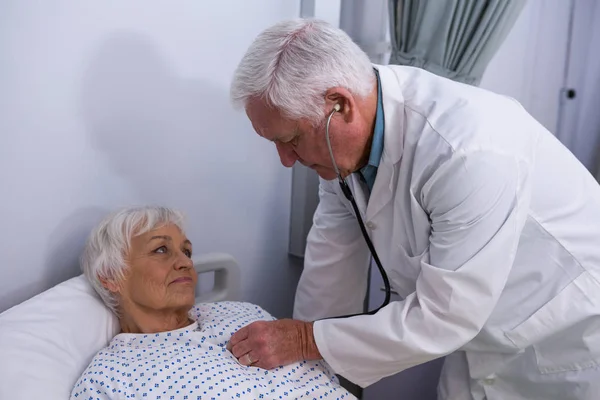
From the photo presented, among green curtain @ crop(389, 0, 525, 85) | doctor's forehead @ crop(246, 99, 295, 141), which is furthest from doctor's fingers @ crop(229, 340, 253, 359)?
green curtain @ crop(389, 0, 525, 85)

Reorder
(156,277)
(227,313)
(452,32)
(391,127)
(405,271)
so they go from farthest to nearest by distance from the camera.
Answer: (452,32), (227,313), (156,277), (405,271), (391,127)

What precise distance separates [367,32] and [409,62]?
25 cm

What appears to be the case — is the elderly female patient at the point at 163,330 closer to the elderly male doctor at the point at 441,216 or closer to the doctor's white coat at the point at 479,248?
the elderly male doctor at the point at 441,216

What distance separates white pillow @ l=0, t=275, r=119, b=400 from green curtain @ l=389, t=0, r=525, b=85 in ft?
4.25

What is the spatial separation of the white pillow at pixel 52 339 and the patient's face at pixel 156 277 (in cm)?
10

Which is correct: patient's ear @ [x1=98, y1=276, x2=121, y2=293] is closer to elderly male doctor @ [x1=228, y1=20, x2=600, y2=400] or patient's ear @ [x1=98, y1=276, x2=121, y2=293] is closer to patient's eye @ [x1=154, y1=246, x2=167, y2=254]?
patient's eye @ [x1=154, y1=246, x2=167, y2=254]

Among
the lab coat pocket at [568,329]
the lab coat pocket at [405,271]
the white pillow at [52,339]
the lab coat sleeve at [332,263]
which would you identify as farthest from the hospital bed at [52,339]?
the lab coat pocket at [568,329]

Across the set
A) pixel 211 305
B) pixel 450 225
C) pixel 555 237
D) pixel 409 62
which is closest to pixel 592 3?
pixel 409 62

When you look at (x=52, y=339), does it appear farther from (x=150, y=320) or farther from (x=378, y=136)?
(x=378, y=136)

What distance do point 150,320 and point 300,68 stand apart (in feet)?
2.67

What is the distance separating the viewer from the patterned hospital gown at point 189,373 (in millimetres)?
1231

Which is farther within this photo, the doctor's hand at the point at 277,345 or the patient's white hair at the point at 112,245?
the patient's white hair at the point at 112,245

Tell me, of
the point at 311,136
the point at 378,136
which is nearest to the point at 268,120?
the point at 311,136

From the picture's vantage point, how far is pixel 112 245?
4.88 feet
